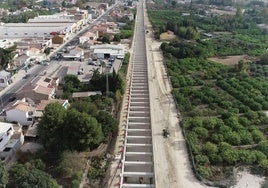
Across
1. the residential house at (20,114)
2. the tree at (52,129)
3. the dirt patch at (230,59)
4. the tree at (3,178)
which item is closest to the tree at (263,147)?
the tree at (52,129)

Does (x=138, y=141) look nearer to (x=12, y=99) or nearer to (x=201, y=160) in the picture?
(x=201, y=160)

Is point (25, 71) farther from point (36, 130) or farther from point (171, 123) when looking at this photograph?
point (171, 123)

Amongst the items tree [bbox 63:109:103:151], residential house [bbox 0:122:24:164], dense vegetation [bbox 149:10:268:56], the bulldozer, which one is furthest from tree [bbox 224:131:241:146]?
dense vegetation [bbox 149:10:268:56]

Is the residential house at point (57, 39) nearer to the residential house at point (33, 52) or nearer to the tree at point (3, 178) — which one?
the residential house at point (33, 52)

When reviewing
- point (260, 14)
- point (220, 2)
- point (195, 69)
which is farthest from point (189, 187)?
point (220, 2)

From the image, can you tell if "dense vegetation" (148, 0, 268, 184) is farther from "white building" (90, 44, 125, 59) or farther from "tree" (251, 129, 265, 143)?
"white building" (90, 44, 125, 59)

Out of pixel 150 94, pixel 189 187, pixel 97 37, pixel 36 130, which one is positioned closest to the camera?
pixel 189 187
